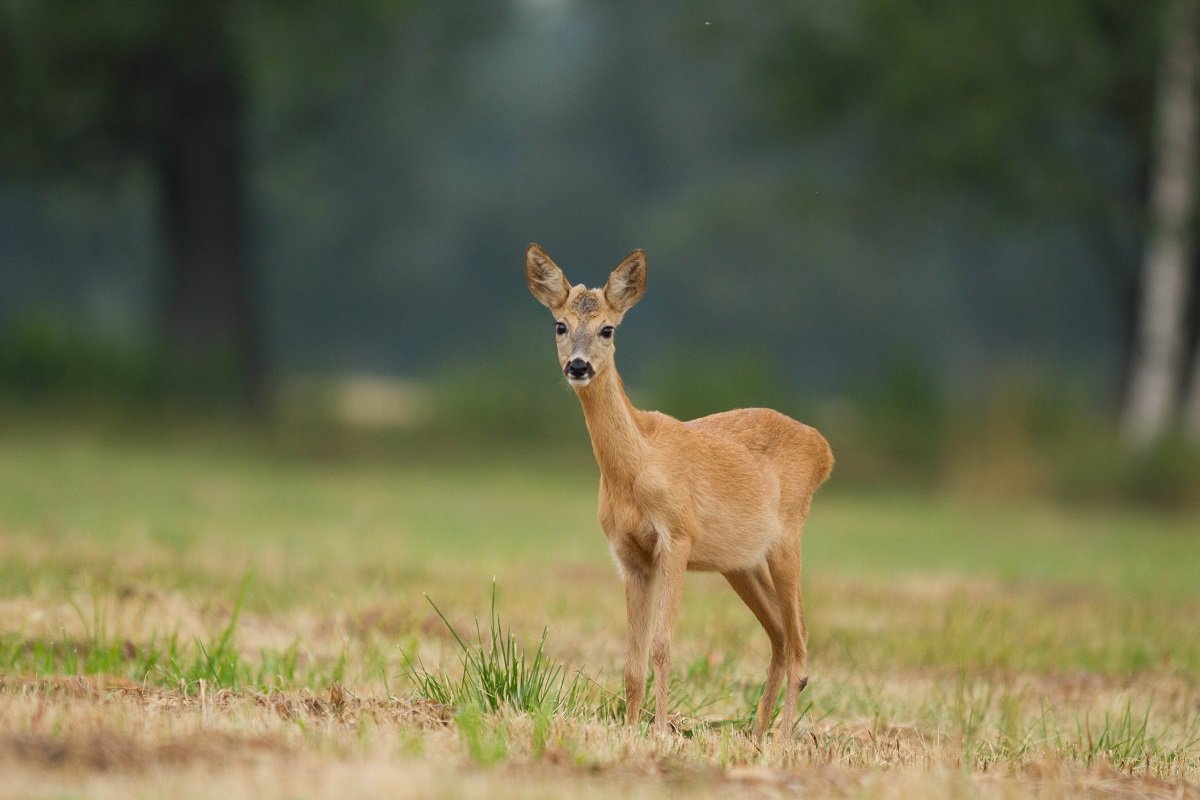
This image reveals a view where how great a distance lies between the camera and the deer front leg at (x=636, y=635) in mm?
5734

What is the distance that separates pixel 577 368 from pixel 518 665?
1446mm

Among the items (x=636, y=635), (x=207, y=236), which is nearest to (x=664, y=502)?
(x=636, y=635)

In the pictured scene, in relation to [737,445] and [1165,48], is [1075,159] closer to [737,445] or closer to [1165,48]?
[1165,48]

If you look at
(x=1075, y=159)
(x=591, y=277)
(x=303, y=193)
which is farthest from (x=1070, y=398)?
(x=591, y=277)

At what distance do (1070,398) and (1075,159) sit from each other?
13.4 ft

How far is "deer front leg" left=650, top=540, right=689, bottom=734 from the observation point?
18.7 ft

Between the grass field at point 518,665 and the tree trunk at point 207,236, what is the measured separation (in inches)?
318

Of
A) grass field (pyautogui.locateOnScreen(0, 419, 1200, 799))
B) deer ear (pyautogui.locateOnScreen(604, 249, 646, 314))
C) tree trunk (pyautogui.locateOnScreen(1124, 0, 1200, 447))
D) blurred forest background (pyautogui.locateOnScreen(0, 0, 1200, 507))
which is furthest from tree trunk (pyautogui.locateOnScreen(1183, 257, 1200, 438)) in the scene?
deer ear (pyautogui.locateOnScreen(604, 249, 646, 314))

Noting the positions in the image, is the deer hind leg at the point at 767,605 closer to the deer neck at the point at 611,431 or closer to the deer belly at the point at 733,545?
the deer belly at the point at 733,545

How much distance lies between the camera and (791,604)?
6273 millimetres

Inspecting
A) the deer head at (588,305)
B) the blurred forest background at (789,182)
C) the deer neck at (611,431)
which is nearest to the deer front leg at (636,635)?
the deer neck at (611,431)

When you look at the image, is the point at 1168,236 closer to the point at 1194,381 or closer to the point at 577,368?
the point at 1194,381

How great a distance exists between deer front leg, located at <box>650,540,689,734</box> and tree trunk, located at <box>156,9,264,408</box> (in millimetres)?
19280

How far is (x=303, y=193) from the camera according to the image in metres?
46.0
